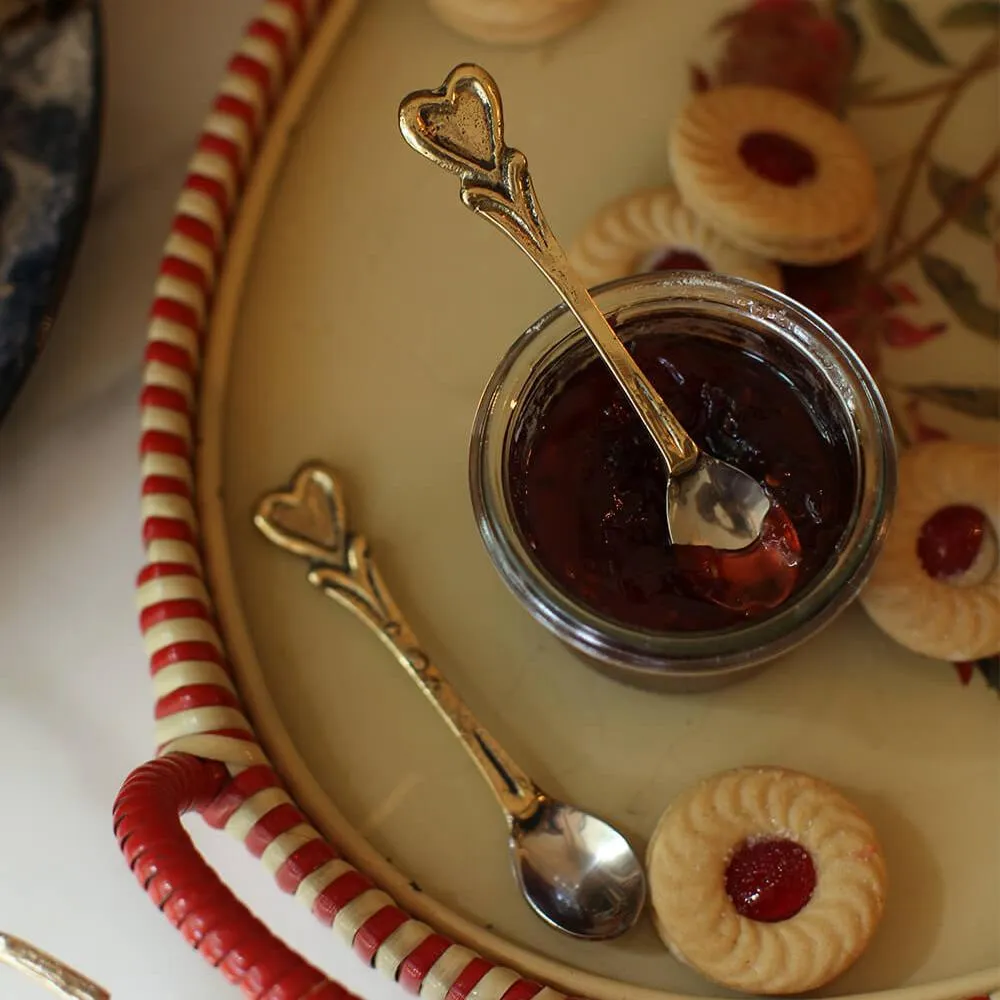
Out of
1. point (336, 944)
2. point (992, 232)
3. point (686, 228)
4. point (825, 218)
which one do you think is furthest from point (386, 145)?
point (336, 944)

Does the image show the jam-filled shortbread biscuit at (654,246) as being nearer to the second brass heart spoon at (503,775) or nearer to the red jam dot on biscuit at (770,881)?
the second brass heart spoon at (503,775)

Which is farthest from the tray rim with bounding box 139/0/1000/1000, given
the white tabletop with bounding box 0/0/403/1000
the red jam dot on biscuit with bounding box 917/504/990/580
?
the red jam dot on biscuit with bounding box 917/504/990/580

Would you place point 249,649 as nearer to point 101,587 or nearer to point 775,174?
point 101,587

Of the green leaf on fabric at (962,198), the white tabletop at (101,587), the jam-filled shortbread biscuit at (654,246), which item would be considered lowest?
the white tabletop at (101,587)

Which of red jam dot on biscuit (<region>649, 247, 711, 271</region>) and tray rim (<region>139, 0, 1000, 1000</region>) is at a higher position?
red jam dot on biscuit (<region>649, 247, 711, 271</region>)

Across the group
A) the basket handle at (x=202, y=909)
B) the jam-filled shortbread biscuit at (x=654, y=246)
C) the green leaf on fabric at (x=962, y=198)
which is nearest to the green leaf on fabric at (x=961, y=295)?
the green leaf on fabric at (x=962, y=198)

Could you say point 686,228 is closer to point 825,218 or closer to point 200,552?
point 825,218

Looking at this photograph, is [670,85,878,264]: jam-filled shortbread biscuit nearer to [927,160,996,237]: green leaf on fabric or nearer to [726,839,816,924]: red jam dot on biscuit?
[927,160,996,237]: green leaf on fabric

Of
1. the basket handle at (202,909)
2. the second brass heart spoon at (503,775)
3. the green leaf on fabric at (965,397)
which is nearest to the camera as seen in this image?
the basket handle at (202,909)
